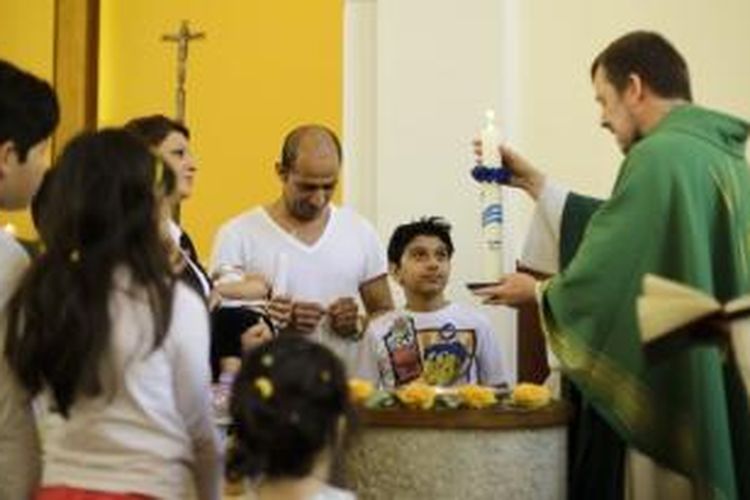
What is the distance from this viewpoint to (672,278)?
2.92 meters

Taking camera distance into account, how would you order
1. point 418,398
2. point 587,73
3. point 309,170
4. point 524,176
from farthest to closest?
point 587,73, point 309,170, point 524,176, point 418,398

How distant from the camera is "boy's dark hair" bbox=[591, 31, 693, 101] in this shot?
3.17 metres

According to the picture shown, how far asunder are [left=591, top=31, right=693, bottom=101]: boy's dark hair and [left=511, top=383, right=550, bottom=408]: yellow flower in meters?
0.86

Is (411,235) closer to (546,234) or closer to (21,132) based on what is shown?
(546,234)

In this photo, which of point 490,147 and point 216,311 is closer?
point 490,147

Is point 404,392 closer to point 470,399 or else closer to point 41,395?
point 470,399

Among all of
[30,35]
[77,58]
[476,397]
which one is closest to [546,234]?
[476,397]

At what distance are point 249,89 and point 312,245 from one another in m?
2.98

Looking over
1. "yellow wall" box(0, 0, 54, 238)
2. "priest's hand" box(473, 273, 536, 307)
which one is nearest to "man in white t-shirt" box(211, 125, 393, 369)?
"priest's hand" box(473, 273, 536, 307)

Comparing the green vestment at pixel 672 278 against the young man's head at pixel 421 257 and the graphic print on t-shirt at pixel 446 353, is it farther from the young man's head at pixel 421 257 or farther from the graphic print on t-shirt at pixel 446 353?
the young man's head at pixel 421 257

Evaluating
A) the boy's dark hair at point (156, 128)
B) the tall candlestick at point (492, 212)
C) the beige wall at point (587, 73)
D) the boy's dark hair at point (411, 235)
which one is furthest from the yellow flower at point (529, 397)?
the beige wall at point (587, 73)

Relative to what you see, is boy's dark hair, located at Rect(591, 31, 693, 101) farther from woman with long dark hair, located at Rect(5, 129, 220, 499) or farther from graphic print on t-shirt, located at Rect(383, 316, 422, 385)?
woman with long dark hair, located at Rect(5, 129, 220, 499)

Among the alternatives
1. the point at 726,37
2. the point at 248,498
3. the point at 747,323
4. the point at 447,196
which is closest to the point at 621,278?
the point at 747,323

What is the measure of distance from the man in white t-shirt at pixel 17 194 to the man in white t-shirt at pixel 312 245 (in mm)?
1410
